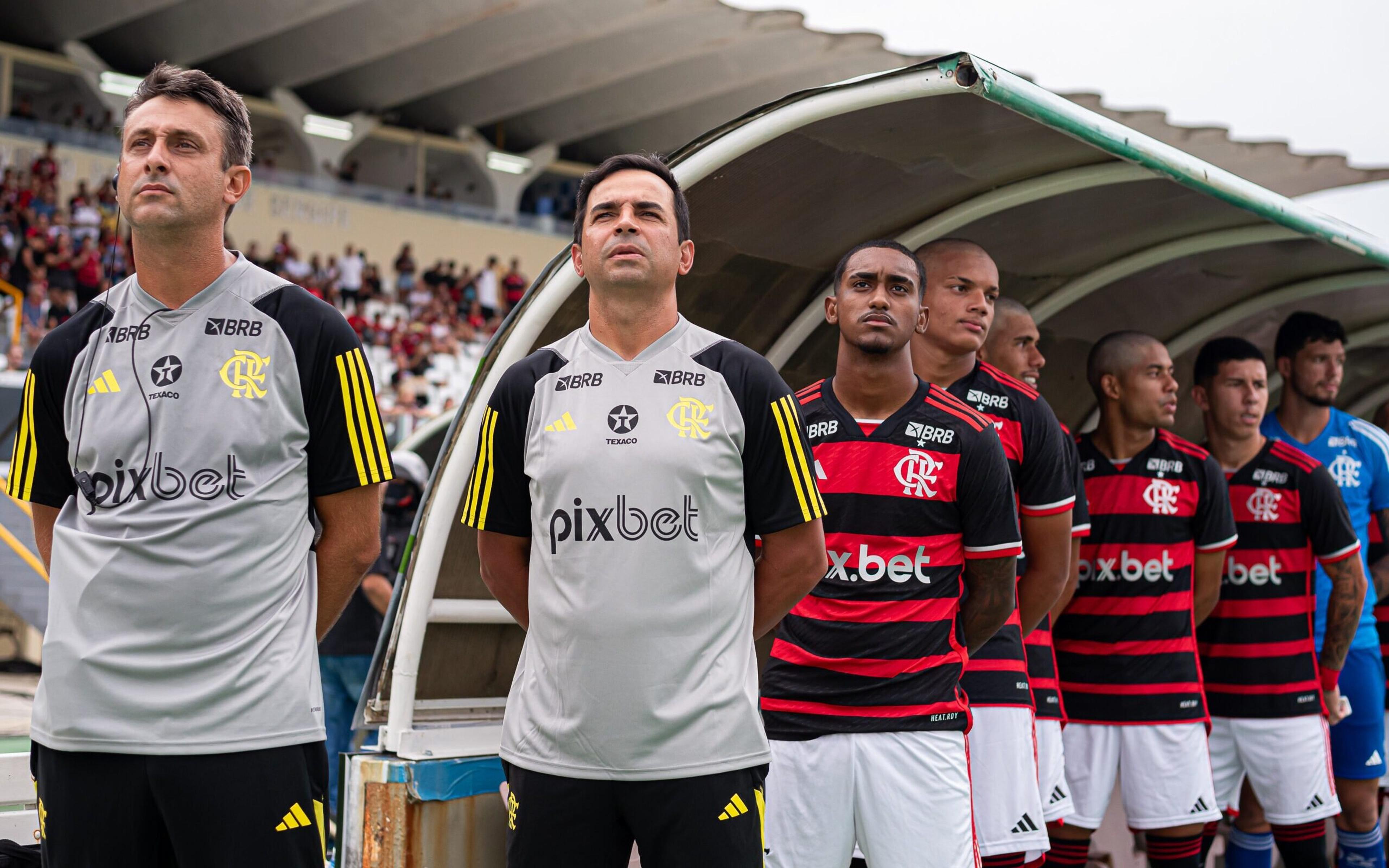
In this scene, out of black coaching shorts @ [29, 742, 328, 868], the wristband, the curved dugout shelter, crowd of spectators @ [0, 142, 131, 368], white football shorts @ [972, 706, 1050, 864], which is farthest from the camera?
crowd of spectators @ [0, 142, 131, 368]

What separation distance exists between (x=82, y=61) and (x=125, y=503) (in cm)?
3096

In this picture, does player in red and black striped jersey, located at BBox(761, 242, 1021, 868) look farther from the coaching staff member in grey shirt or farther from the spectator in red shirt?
the spectator in red shirt

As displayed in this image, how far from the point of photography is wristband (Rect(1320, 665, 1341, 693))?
6.70 metres

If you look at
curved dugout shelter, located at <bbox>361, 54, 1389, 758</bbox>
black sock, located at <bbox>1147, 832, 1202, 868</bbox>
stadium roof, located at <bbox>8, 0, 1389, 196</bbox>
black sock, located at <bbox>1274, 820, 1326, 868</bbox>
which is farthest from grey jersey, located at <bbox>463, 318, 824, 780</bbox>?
stadium roof, located at <bbox>8, 0, 1389, 196</bbox>

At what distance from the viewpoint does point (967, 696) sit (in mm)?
4742

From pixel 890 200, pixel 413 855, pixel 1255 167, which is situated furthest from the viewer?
pixel 1255 167

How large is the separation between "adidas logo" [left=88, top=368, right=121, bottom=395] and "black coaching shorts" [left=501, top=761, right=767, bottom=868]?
132 cm

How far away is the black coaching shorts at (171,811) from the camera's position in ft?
9.53

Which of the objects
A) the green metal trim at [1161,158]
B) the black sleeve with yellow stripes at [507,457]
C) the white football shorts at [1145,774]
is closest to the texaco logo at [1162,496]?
the white football shorts at [1145,774]

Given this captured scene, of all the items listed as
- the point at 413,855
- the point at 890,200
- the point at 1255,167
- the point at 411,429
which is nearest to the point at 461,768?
the point at 413,855

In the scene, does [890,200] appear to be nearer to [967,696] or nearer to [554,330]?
[554,330]

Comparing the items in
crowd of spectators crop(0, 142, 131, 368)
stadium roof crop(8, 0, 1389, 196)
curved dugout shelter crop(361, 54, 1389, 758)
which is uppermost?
stadium roof crop(8, 0, 1389, 196)

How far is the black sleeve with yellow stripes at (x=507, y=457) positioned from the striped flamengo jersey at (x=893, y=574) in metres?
1.14

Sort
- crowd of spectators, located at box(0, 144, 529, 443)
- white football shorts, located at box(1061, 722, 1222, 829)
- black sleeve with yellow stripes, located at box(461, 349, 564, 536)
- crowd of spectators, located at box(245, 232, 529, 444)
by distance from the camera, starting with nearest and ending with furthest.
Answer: black sleeve with yellow stripes, located at box(461, 349, 564, 536) < white football shorts, located at box(1061, 722, 1222, 829) < crowd of spectators, located at box(0, 144, 529, 443) < crowd of spectators, located at box(245, 232, 529, 444)
